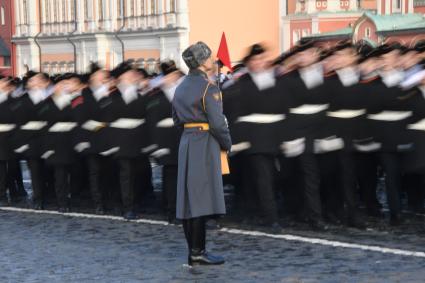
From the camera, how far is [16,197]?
1383 centimetres

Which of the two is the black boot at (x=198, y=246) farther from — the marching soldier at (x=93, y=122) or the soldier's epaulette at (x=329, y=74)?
the marching soldier at (x=93, y=122)

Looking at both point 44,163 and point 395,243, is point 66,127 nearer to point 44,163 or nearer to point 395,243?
point 44,163

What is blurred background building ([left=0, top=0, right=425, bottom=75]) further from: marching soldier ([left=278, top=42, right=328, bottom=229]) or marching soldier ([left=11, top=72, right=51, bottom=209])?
marching soldier ([left=278, top=42, right=328, bottom=229])

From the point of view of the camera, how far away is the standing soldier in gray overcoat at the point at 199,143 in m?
8.47

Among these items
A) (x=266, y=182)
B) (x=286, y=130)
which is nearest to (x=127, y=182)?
(x=266, y=182)

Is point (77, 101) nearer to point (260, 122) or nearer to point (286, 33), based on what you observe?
point (260, 122)

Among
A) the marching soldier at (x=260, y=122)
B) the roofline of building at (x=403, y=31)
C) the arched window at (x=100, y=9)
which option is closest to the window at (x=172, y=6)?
the arched window at (x=100, y=9)

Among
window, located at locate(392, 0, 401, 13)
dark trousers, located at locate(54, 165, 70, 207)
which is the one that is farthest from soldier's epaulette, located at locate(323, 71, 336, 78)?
window, located at locate(392, 0, 401, 13)

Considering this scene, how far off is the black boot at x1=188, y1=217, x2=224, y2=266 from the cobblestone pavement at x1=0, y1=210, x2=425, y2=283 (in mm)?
75

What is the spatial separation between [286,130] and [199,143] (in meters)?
2.09

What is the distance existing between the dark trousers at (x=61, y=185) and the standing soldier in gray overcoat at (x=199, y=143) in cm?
410

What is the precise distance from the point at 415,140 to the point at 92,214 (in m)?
3.89

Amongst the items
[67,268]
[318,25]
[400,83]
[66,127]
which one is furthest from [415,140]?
[318,25]

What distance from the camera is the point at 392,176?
1046 cm
